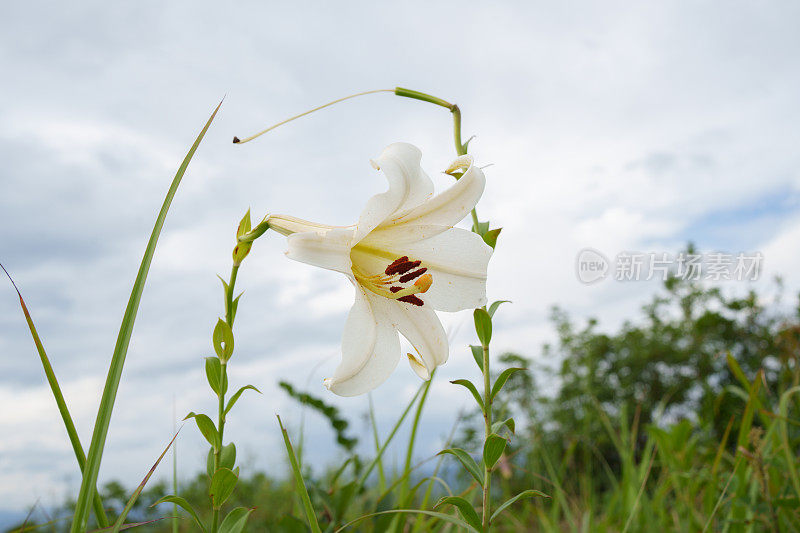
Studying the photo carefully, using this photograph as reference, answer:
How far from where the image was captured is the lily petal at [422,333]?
1.48 metres

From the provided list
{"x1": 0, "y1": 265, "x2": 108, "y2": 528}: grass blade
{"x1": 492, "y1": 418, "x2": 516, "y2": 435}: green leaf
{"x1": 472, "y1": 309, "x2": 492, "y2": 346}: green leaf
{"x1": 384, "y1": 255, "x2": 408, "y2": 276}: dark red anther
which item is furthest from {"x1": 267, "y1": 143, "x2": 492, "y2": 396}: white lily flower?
{"x1": 0, "y1": 265, "x2": 108, "y2": 528}: grass blade

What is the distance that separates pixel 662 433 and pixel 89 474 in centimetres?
251

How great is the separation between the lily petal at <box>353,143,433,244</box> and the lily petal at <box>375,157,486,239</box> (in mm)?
50

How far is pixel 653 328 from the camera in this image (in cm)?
863

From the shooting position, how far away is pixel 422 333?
149cm

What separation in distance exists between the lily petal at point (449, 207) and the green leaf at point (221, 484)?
0.58 metres

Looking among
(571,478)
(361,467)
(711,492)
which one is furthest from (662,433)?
(571,478)

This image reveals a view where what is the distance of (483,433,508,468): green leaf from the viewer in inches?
48.5

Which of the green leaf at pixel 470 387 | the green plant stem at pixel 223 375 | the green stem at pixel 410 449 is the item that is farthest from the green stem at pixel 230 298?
the green stem at pixel 410 449

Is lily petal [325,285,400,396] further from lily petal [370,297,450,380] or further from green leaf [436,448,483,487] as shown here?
green leaf [436,448,483,487]

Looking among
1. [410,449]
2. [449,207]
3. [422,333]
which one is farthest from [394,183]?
[410,449]

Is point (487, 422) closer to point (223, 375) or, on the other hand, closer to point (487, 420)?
point (487, 420)

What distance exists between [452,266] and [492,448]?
422 mm

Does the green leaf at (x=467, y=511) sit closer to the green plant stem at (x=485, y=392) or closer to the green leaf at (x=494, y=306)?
the green plant stem at (x=485, y=392)
